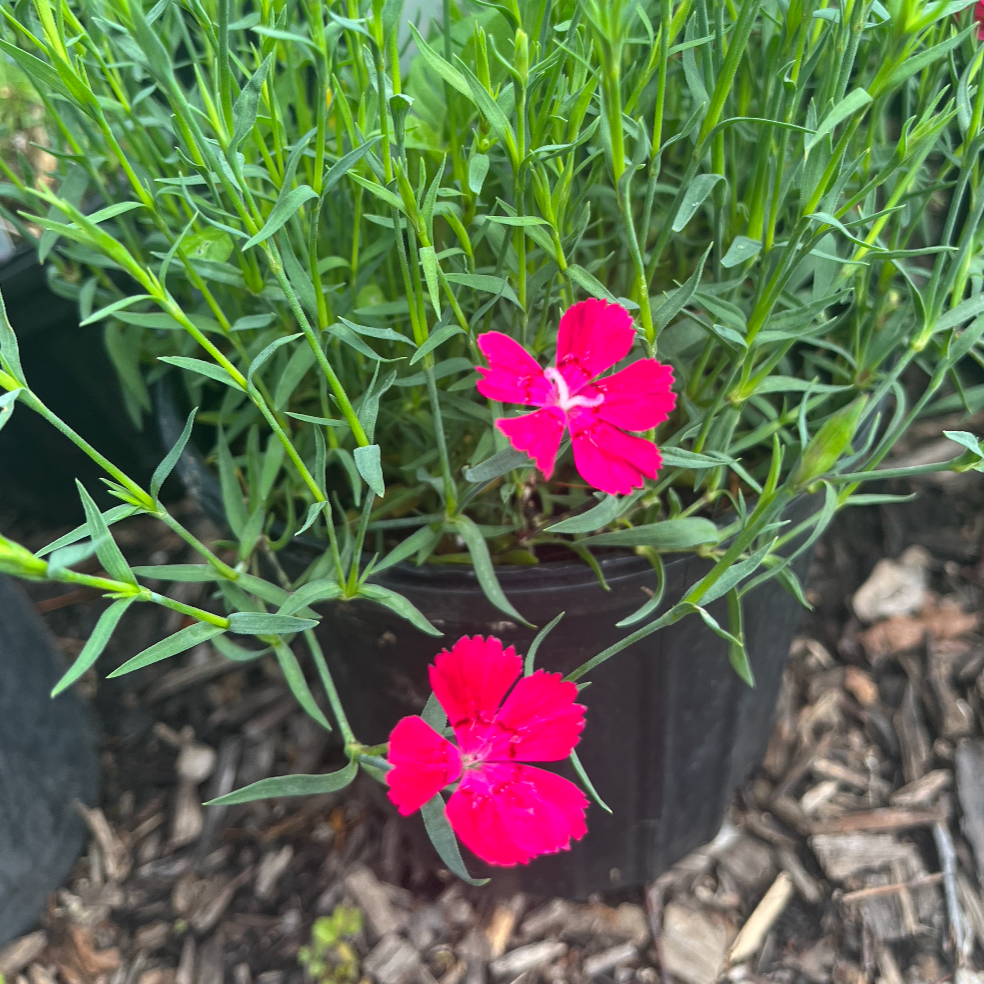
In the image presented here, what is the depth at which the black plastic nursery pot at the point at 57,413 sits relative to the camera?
1.06 meters

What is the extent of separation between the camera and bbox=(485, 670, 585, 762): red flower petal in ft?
1.75

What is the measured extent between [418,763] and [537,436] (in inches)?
7.6

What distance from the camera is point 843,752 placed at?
1092 mm

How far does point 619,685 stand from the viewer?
77 cm

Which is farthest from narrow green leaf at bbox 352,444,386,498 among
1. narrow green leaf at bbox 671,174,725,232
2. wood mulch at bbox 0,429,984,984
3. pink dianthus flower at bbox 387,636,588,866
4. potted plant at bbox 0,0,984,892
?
wood mulch at bbox 0,429,984,984

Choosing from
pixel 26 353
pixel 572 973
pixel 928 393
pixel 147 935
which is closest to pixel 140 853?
pixel 147 935

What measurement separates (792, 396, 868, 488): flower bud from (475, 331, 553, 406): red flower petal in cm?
16

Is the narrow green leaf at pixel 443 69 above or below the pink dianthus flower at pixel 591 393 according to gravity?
above

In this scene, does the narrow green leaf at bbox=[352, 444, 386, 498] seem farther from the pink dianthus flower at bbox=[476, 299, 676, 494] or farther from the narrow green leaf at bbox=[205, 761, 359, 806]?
the narrow green leaf at bbox=[205, 761, 359, 806]

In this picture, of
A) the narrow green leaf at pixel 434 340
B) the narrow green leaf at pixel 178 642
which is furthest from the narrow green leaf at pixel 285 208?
the narrow green leaf at pixel 178 642

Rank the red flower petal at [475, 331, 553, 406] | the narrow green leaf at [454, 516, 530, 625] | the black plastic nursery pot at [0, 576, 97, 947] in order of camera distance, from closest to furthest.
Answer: the red flower petal at [475, 331, 553, 406]
the narrow green leaf at [454, 516, 530, 625]
the black plastic nursery pot at [0, 576, 97, 947]

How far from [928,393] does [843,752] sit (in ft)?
2.08

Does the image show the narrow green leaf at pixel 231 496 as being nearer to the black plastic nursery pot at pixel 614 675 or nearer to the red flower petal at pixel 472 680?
the black plastic nursery pot at pixel 614 675

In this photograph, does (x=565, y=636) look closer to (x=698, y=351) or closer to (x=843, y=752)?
(x=698, y=351)
